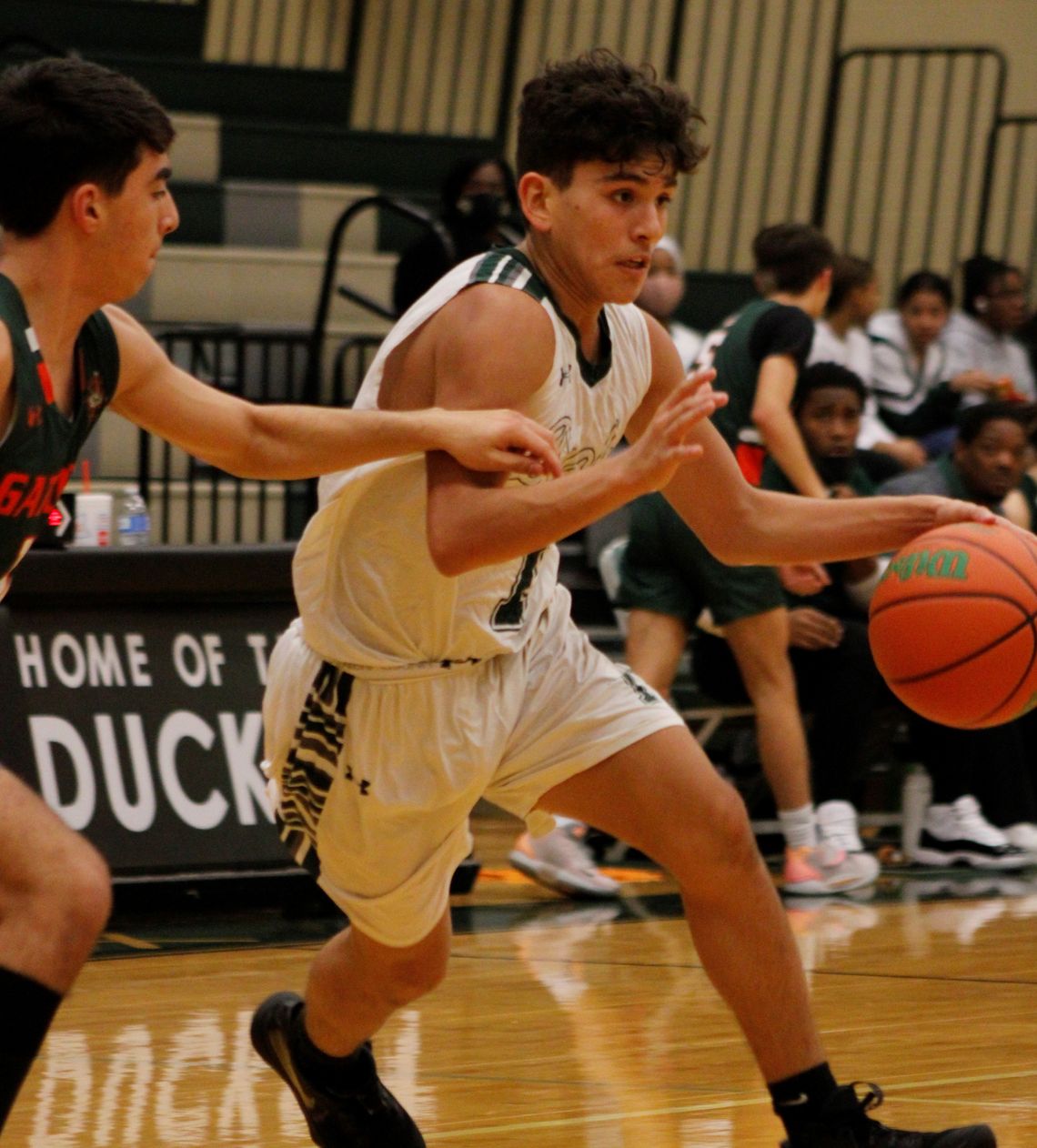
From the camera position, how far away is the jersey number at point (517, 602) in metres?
3.67

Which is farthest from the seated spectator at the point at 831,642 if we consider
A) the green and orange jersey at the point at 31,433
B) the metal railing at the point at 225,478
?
the green and orange jersey at the point at 31,433

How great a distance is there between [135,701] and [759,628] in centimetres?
192

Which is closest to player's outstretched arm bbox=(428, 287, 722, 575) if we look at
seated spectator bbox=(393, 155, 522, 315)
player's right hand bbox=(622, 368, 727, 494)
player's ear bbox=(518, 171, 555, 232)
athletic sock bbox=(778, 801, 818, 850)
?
player's right hand bbox=(622, 368, 727, 494)

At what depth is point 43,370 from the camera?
3115 mm

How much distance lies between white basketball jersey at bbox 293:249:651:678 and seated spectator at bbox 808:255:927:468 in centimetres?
529

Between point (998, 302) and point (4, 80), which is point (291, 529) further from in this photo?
point (4, 80)

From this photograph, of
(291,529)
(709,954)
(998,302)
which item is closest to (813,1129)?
(709,954)

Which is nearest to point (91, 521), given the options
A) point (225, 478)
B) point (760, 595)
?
→ point (760, 595)

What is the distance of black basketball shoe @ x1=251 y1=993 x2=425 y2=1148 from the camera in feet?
12.2

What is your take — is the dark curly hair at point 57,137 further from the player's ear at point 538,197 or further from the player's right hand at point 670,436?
the player's right hand at point 670,436

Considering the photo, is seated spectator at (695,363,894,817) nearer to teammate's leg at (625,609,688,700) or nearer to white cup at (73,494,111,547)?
teammate's leg at (625,609,688,700)

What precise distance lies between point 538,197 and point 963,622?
3.22 ft

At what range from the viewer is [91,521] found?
636 centimetres

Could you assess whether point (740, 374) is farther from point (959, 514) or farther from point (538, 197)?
point (538, 197)
